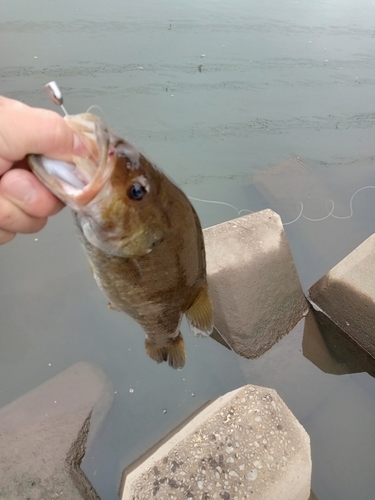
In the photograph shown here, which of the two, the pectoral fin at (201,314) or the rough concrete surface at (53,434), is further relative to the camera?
the rough concrete surface at (53,434)

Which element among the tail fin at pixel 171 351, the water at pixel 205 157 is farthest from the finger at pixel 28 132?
the tail fin at pixel 171 351

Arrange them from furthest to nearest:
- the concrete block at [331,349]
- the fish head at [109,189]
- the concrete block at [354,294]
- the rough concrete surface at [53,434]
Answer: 1. the concrete block at [331,349]
2. the concrete block at [354,294]
3. the rough concrete surface at [53,434]
4. the fish head at [109,189]

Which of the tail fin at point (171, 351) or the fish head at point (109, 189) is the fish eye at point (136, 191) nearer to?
the fish head at point (109, 189)

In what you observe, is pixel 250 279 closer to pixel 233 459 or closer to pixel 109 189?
pixel 233 459

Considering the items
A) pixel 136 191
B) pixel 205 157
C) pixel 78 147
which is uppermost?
pixel 78 147

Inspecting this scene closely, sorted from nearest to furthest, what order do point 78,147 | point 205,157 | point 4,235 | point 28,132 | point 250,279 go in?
point 28,132, point 78,147, point 4,235, point 250,279, point 205,157

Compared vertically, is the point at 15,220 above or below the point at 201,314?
above

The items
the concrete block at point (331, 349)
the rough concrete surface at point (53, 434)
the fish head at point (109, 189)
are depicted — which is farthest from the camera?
the concrete block at point (331, 349)

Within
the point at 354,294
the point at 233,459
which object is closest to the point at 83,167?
the point at 233,459
